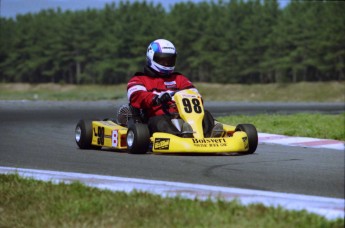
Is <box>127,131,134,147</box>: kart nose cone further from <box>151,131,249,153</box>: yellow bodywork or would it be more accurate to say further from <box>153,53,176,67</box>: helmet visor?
<box>153,53,176,67</box>: helmet visor

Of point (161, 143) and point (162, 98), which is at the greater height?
point (162, 98)

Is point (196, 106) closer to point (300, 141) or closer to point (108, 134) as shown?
point (108, 134)

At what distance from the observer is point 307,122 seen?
17672 mm

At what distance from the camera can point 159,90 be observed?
→ 11531 mm

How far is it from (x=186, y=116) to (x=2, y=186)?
12.2 ft

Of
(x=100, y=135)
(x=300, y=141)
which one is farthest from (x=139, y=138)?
(x=300, y=141)

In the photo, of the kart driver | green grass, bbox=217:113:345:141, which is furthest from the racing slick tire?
green grass, bbox=217:113:345:141

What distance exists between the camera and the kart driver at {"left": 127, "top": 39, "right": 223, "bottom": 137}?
35.3 feet

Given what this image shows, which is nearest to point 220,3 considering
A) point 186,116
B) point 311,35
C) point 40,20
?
point 311,35

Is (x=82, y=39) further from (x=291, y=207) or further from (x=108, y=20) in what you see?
(x=291, y=207)

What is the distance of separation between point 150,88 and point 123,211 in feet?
18.8

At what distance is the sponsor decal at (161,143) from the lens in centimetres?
1035

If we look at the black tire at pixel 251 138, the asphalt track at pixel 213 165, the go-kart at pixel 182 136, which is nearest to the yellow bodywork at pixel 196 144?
the go-kart at pixel 182 136

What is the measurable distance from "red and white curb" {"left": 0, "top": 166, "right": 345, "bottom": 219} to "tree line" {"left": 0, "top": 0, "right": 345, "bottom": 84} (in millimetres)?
67890
